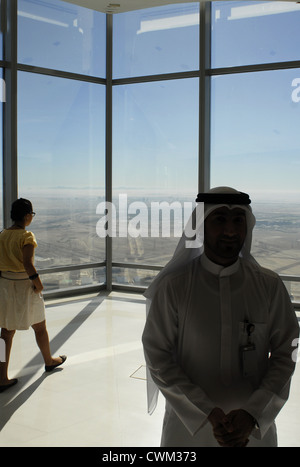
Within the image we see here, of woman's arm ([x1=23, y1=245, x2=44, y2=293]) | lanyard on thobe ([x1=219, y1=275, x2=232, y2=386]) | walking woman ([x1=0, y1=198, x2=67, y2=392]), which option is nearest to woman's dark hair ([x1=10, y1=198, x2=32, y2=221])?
walking woman ([x1=0, y1=198, x2=67, y2=392])

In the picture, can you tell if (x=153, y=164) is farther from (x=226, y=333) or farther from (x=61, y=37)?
(x=226, y=333)

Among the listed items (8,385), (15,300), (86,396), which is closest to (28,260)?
(15,300)

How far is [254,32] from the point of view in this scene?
6.52m

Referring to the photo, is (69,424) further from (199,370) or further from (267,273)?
(267,273)

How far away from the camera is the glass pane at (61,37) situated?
6.57 meters

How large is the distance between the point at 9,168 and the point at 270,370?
5.72 metres

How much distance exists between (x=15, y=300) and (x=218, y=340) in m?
2.50

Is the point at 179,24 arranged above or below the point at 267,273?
above

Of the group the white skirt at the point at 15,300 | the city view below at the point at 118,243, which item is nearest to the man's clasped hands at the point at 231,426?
the white skirt at the point at 15,300

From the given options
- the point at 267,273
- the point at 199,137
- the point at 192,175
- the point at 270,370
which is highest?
the point at 199,137

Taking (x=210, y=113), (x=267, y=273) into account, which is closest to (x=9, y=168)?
(x=210, y=113)

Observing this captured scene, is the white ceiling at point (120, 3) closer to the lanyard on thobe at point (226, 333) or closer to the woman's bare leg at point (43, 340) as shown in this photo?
the woman's bare leg at point (43, 340)

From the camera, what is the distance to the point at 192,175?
702 centimetres
